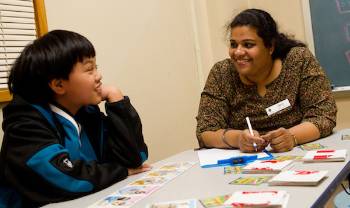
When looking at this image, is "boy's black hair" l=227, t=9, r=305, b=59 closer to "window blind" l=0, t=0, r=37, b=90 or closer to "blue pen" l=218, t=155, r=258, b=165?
"blue pen" l=218, t=155, r=258, b=165

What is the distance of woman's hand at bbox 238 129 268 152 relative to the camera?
147 cm

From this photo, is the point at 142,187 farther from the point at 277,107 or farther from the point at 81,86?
the point at 277,107

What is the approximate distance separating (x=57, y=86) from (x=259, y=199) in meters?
0.80

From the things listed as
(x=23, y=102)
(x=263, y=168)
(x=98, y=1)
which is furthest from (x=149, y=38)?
(x=263, y=168)

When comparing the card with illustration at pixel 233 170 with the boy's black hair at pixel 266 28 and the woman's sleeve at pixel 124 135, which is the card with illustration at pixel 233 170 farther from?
the boy's black hair at pixel 266 28

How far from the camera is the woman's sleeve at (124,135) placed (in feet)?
4.63

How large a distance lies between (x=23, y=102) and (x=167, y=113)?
146 centimetres

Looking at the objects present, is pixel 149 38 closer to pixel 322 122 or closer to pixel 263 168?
pixel 322 122

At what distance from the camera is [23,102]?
127 centimetres

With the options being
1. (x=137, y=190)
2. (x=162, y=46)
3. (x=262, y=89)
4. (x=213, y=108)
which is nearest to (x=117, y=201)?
(x=137, y=190)

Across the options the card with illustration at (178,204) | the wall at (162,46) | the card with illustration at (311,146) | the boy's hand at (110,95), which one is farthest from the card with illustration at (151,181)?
the wall at (162,46)

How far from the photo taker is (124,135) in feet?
4.63

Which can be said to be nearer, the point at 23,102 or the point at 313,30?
the point at 23,102

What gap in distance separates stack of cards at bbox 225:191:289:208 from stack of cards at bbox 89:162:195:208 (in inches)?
10.9
